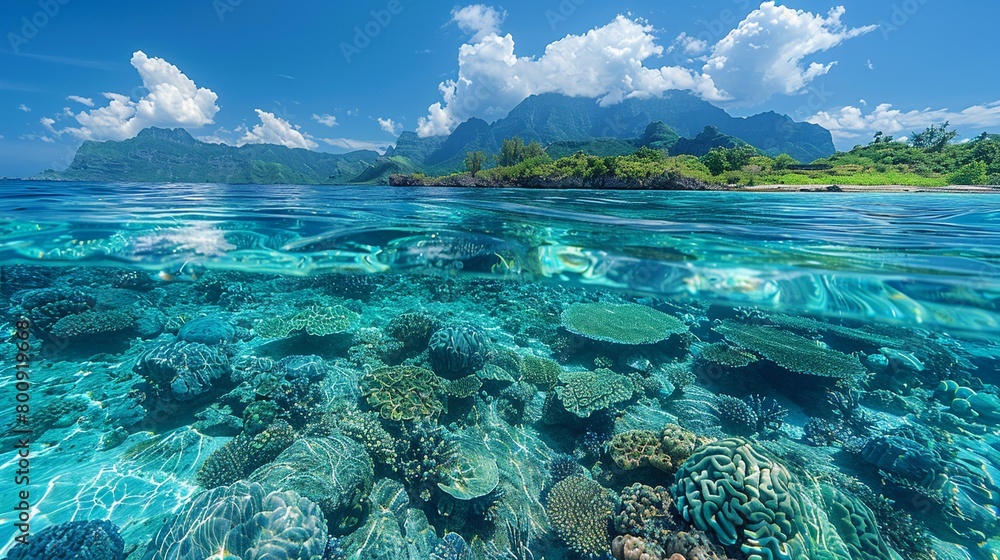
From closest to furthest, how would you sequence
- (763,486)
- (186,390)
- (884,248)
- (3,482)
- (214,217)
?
(763,486) < (3,482) < (186,390) < (884,248) < (214,217)

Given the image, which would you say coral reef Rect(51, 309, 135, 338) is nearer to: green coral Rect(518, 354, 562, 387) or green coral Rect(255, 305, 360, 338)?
green coral Rect(255, 305, 360, 338)

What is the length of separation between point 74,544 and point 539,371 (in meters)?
7.10

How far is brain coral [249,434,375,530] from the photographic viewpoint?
184 inches

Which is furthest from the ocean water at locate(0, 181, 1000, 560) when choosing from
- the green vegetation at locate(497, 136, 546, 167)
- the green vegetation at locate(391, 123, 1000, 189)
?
the green vegetation at locate(497, 136, 546, 167)

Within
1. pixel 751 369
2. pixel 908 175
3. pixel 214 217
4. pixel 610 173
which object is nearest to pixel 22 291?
pixel 214 217

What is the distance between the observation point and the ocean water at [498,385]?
4527 mm

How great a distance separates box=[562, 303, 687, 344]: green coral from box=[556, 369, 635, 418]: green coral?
1.83 metres

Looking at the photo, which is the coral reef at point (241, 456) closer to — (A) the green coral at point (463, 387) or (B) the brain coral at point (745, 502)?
(A) the green coral at point (463, 387)

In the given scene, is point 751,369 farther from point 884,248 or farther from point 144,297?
point 144,297

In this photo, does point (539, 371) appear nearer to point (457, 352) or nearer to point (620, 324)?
point (457, 352)

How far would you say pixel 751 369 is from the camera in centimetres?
870

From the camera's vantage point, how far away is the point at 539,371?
26.5ft

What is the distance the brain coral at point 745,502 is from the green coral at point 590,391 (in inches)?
80.3

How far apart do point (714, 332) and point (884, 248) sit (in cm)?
438
